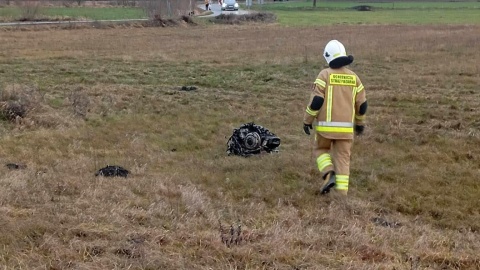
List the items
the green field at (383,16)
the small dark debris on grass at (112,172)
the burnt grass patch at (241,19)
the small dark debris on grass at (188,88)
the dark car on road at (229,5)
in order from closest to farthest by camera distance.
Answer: the small dark debris on grass at (112,172) → the small dark debris on grass at (188,88) → the burnt grass patch at (241,19) → the green field at (383,16) → the dark car on road at (229,5)

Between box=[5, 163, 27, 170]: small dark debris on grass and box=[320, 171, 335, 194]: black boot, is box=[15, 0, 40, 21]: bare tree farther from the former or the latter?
box=[320, 171, 335, 194]: black boot

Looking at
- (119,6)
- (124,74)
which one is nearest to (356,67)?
(124,74)

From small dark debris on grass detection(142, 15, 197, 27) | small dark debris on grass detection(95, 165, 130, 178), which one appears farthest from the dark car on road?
small dark debris on grass detection(95, 165, 130, 178)

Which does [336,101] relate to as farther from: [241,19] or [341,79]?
[241,19]

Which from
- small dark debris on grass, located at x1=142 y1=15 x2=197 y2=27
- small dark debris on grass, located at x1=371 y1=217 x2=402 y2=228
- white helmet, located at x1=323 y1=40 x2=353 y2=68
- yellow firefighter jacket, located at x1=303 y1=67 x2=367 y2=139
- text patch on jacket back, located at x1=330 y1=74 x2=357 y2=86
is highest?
Result: white helmet, located at x1=323 y1=40 x2=353 y2=68

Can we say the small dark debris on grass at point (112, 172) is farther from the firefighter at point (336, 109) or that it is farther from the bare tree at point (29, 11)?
the bare tree at point (29, 11)

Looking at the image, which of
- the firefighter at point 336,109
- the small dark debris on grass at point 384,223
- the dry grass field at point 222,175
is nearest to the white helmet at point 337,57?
the firefighter at point 336,109

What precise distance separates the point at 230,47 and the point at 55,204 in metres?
20.7

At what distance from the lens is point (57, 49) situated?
23.3 metres

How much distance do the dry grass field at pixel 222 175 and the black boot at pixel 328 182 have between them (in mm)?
137

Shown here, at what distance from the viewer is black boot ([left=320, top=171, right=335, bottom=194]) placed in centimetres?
615

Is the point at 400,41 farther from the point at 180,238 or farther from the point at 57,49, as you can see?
the point at 180,238

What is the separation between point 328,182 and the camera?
6160 millimetres

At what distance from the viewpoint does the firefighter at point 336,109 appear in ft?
20.0
